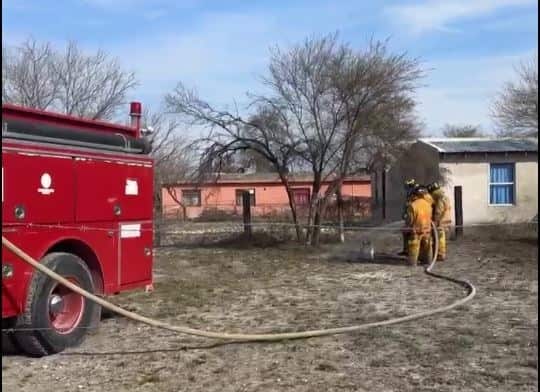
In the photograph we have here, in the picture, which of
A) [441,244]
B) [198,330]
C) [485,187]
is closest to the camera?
[198,330]

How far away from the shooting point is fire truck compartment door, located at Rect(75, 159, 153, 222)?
7344mm

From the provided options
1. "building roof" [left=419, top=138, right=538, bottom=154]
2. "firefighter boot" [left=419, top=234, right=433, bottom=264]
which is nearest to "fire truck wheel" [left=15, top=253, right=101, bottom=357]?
"firefighter boot" [left=419, top=234, right=433, bottom=264]

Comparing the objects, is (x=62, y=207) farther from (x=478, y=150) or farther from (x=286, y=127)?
(x=478, y=150)

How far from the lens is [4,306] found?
6332 millimetres

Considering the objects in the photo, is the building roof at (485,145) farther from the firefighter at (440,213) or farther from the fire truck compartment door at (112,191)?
the fire truck compartment door at (112,191)

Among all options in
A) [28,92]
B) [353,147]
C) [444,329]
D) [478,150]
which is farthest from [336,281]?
[28,92]

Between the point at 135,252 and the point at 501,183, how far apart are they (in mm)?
19770

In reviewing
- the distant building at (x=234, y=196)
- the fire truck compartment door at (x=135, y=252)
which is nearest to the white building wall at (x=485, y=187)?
the fire truck compartment door at (x=135, y=252)

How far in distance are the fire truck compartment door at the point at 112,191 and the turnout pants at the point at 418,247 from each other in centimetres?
700

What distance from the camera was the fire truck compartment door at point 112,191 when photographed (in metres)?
7.34

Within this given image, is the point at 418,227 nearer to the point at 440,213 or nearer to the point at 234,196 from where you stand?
the point at 440,213

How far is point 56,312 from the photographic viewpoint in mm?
7066

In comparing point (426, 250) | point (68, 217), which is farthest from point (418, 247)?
point (68, 217)

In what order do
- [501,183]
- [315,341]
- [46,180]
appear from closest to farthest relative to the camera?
[46,180] → [315,341] → [501,183]
